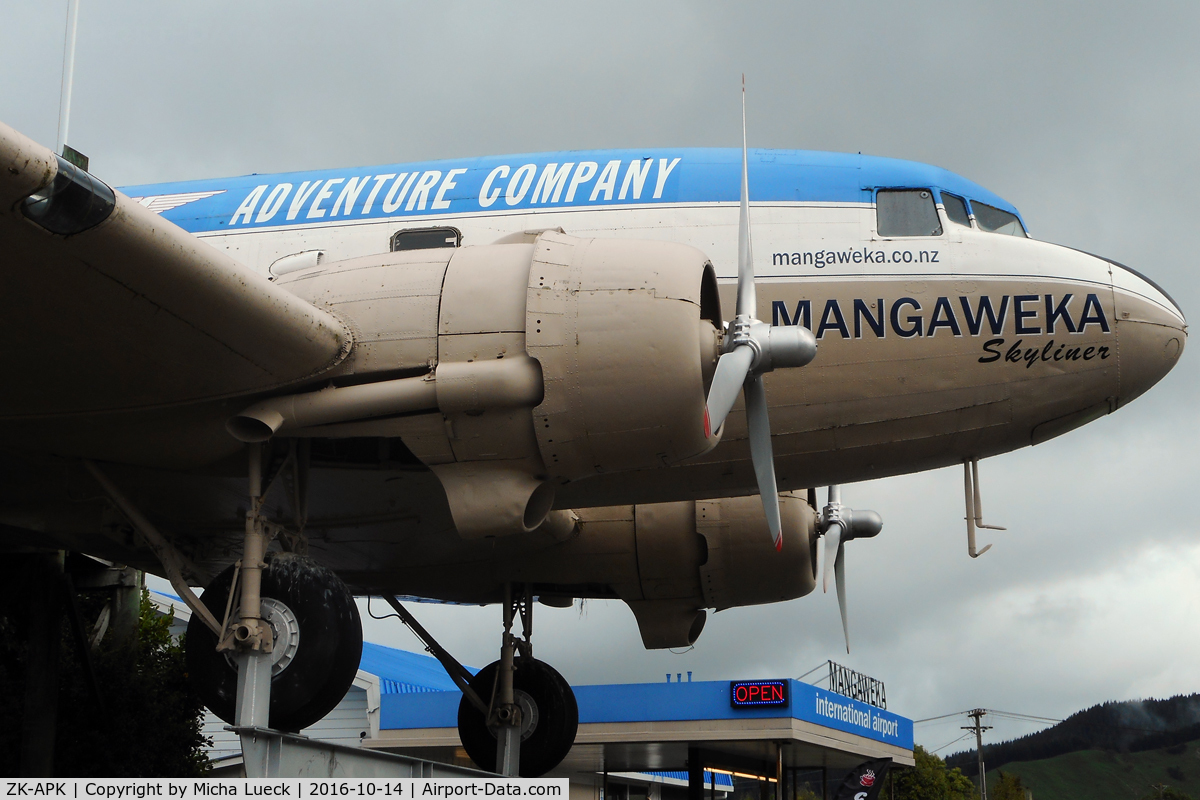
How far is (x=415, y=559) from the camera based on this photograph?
41.1ft

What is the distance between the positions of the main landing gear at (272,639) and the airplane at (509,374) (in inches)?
1.0

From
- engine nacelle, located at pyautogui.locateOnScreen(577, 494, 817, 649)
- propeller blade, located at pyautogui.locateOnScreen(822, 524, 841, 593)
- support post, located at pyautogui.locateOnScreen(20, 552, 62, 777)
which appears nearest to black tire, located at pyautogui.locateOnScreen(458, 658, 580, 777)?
engine nacelle, located at pyautogui.locateOnScreen(577, 494, 817, 649)

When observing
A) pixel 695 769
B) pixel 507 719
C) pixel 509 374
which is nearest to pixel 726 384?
pixel 509 374

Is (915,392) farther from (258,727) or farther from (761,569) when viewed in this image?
(258,727)

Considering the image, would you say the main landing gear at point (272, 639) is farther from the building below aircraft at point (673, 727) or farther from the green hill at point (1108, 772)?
the green hill at point (1108, 772)

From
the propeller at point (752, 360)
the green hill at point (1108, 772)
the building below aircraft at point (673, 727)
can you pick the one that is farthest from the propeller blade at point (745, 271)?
the green hill at point (1108, 772)

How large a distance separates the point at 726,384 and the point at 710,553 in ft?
15.7

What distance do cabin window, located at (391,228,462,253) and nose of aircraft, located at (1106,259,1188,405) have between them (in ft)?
18.7

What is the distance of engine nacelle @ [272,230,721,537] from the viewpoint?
26.6 feet

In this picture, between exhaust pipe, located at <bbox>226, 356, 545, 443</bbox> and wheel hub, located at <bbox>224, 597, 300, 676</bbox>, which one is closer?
exhaust pipe, located at <bbox>226, 356, 545, 443</bbox>

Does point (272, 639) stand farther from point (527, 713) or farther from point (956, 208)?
point (956, 208)

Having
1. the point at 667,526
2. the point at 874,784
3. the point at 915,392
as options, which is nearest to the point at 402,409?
the point at 915,392

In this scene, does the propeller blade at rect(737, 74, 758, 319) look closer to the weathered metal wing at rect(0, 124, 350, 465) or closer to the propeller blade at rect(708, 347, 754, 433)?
the propeller blade at rect(708, 347, 754, 433)

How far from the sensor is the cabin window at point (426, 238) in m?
10.7
